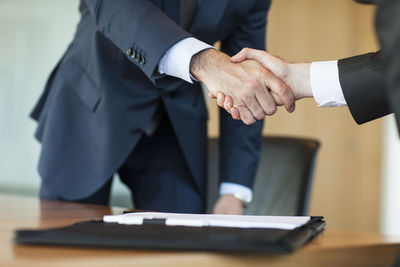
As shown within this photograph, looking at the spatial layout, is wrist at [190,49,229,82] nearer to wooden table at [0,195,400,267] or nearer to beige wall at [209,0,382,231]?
wooden table at [0,195,400,267]

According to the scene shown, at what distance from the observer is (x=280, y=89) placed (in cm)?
123

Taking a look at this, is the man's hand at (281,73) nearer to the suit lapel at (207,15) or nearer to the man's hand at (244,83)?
the man's hand at (244,83)

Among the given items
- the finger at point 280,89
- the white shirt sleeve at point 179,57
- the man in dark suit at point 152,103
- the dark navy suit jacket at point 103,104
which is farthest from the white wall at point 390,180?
the white shirt sleeve at point 179,57

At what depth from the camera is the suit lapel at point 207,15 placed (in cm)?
143

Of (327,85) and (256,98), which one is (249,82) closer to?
(256,98)

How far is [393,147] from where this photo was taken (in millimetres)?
4715

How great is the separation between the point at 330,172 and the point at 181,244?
408 centimetres

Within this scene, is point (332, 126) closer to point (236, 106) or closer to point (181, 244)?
point (236, 106)

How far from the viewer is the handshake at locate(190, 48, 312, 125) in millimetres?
1245

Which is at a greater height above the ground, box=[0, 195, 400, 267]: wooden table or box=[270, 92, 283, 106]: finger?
box=[270, 92, 283, 106]: finger

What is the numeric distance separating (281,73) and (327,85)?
0.12 metres

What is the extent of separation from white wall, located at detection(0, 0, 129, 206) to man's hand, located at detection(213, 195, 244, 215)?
5.07 feet

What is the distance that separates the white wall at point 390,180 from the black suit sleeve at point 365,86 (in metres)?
3.77

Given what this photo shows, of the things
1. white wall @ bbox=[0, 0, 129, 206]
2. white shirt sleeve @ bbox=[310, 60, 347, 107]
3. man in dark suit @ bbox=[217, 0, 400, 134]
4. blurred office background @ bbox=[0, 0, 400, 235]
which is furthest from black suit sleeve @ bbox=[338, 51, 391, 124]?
blurred office background @ bbox=[0, 0, 400, 235]
